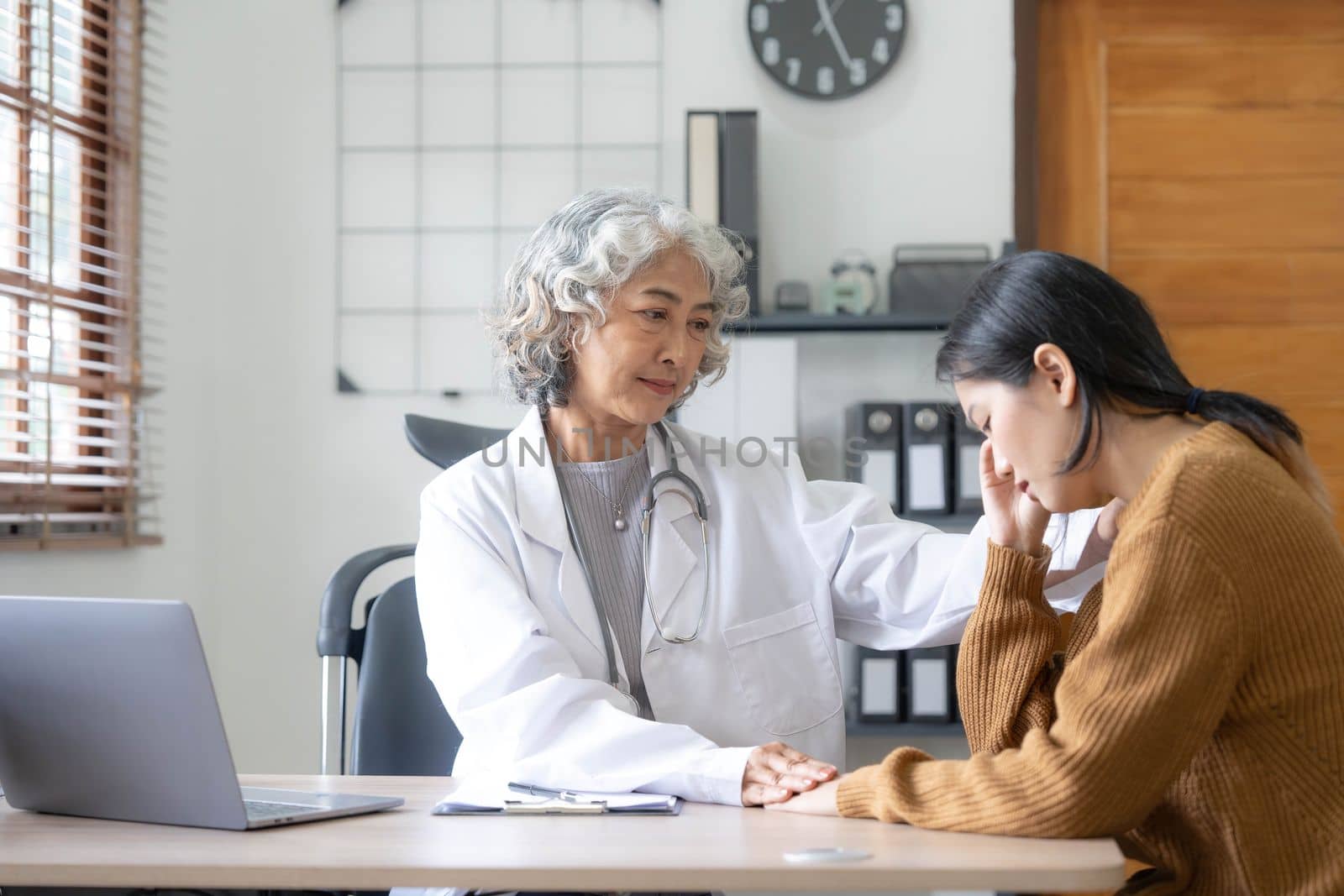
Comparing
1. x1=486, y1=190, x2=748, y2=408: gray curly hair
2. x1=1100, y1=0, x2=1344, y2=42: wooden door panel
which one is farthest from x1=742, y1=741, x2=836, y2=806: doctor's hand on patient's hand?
x1=1100, y1=0, x2=1344, y2=42: wooden door panel

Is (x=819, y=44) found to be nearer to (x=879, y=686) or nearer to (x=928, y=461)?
(x=928, y=461)

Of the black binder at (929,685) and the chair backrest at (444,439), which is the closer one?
the chair backrest at (444,439)

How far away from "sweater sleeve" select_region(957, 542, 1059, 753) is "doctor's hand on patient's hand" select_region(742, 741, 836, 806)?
17 cm

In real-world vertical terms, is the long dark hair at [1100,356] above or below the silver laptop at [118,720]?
above

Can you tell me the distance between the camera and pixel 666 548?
1.61m

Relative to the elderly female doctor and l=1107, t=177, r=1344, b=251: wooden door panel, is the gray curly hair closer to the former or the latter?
the elderly female doctor

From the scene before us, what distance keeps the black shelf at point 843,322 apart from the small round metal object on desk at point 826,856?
2.03 metres

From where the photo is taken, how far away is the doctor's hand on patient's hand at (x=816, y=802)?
1.10 metres

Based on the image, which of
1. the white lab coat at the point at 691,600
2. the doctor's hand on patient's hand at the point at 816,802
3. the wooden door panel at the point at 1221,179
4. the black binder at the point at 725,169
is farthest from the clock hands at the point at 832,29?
the doctor's hand on patient's hand at the point at 816,802

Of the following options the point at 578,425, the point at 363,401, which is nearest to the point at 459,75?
the point at 363,401

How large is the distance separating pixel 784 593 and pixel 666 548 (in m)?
0.17

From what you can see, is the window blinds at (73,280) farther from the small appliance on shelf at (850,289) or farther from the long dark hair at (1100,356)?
the long dark hair at (1100,356)

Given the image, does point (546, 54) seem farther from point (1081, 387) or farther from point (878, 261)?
point (1081, 387)

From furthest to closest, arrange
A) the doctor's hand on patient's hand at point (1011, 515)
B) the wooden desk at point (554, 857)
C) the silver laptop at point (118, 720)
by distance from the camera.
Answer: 1. the doctor's hand on patient's hand at point (1011, 515)
2. the silver laptop at point (118, 720)
3. the wooden desk at point (554, 857)
